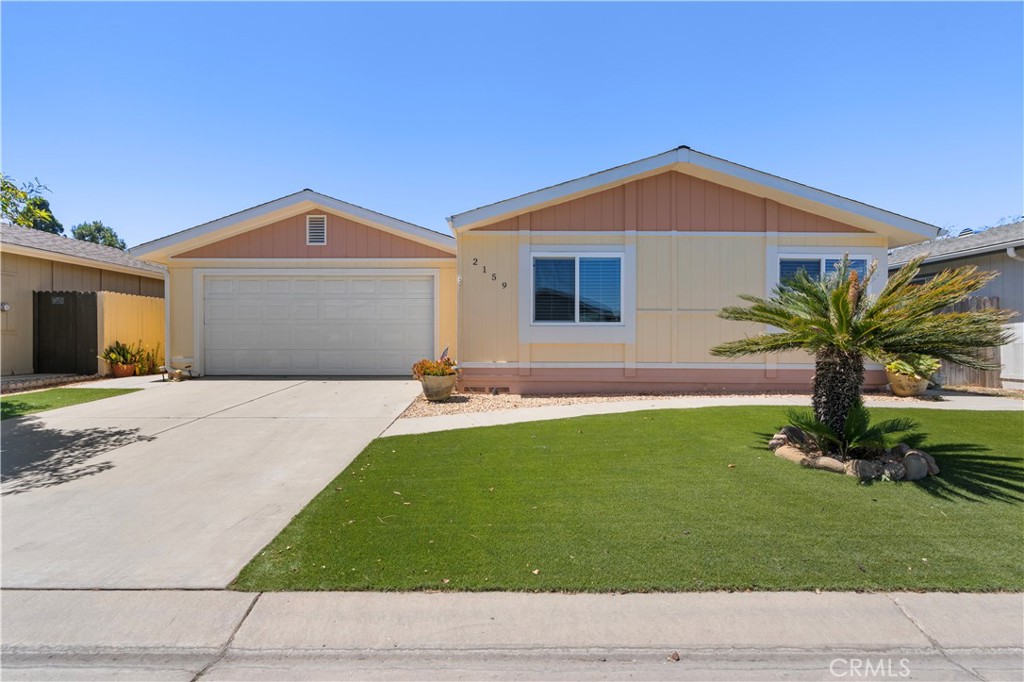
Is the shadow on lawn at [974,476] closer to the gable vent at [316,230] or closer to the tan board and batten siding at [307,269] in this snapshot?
the tan board and batten siding at [307,269]

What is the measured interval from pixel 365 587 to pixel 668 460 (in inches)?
→ 141

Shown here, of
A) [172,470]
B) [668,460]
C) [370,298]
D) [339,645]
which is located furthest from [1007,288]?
[172,470]

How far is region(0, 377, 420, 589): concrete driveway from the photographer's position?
12.2 feet

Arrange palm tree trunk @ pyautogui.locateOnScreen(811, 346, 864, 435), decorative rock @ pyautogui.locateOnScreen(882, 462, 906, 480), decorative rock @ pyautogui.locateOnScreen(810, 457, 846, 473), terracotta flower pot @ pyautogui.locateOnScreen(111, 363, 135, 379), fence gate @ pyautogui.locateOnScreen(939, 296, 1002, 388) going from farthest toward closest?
terracotta flower pot @ pyautogui.locateOnScreen(111, 363, 135, 379), fence gate @ pyautogui.locateOnScreen(939, 296, 1002, 388), palm tree trunk @ pyautogui.locateOnScreen(811, 346, 864, 435), decorative rock @ pyautogui.locateOnScreen(810, 457, 846, 473), decorative rock @ pyautogui.locateOnScreen(882, 462, 906, 480)

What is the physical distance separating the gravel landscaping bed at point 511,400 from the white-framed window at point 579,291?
4.90ft

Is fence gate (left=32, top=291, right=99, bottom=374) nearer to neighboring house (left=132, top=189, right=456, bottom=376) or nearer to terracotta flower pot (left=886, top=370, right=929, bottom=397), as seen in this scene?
neighboring house (left=132, top=189, right=456, bottom=376)

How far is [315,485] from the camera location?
5.23 m

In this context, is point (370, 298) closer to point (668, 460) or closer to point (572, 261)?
point (572, 261)

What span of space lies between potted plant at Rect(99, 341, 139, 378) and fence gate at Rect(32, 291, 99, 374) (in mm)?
483

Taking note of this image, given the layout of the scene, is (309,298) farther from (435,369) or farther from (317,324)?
(435,369)

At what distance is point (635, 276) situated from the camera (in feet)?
35.1

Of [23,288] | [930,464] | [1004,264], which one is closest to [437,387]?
[930,464]

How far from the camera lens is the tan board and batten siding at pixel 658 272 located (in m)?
10.7

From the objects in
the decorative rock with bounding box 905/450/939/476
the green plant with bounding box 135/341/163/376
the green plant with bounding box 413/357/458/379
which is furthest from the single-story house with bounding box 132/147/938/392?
the green plant with bounding box 135/341/163/376
